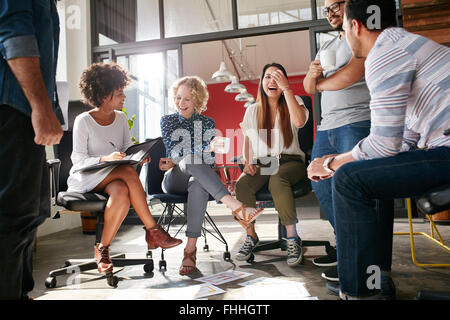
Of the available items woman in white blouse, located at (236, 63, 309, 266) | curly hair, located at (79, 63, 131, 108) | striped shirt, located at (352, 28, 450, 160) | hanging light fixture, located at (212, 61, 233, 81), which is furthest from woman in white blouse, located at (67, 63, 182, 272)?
hanging light fixture, located at (212, 61, 233, 81)

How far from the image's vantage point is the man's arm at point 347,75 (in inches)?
58.7

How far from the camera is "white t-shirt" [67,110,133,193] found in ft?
6.35

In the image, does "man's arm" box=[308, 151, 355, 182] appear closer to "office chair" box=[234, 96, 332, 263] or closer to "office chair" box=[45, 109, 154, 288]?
"office chair" box=[234, 96, 332, 263]

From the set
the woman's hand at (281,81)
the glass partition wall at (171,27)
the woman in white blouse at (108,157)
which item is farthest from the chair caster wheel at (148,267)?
the glass partition wall at (171,27)

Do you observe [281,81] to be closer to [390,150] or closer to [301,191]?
[301,191]

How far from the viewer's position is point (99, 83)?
2086mm

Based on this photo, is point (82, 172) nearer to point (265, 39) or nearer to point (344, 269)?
point (344, 269)

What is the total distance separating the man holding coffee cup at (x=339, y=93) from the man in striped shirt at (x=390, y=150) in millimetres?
400

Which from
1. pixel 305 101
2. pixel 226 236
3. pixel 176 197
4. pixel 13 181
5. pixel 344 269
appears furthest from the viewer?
pixel 226 236

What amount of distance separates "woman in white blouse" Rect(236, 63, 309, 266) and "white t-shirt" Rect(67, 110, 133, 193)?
32.9 inches

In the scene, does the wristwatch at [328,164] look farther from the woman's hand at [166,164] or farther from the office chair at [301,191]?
the woman's hand at [166,164]
